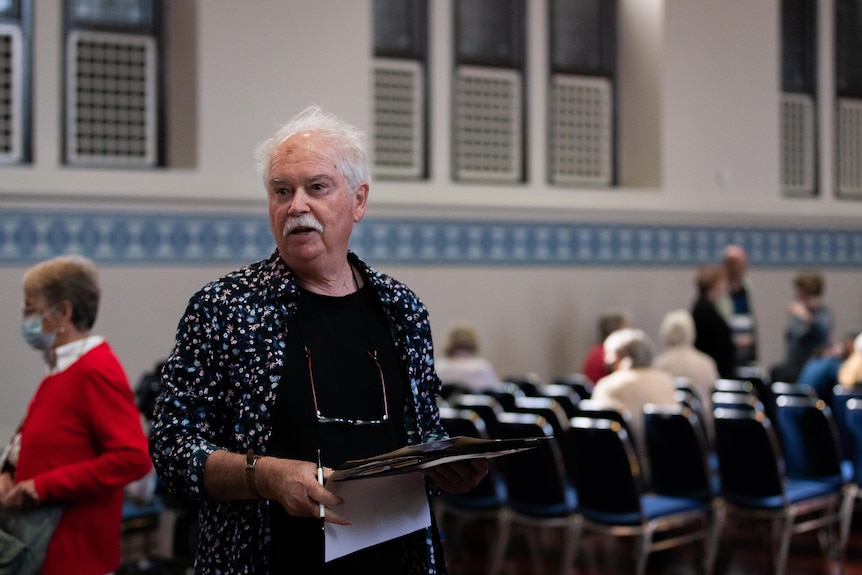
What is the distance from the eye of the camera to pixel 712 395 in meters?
7.43

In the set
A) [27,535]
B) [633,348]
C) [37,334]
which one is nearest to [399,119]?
[633,348]

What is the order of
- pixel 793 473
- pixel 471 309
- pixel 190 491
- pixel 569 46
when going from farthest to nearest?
pixel 569 46 → pixel 471 309 → pixel 793 473 → pixel 190 491

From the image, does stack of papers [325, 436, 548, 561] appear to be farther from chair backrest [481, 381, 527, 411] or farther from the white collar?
chair backrest [481, 381, 527, 411]

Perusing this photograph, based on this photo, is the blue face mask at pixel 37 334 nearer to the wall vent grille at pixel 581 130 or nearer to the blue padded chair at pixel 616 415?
the blue padded chair at pixel 616 415

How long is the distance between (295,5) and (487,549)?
4834 mm

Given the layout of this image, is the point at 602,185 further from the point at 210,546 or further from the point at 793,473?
the point at 210,546

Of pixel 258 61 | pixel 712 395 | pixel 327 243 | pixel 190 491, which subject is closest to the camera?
pixel 190 491

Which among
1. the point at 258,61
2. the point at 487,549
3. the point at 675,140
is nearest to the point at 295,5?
the point at 258,61

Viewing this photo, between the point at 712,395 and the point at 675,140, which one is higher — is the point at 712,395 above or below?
below

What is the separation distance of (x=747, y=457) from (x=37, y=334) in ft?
12.1

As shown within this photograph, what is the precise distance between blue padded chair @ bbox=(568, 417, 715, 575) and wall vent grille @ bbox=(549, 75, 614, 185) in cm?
572

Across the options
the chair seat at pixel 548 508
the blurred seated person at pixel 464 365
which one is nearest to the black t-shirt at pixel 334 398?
the chair seat at pixel 548 508

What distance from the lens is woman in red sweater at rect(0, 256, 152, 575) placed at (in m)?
3.03

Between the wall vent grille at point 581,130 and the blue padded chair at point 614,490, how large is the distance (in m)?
5.72
